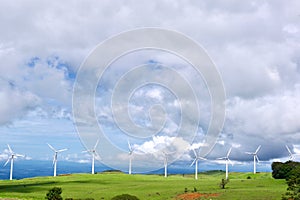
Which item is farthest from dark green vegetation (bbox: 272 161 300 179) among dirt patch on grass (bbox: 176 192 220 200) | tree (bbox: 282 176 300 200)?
tree (bbox: 282 176 300 200)

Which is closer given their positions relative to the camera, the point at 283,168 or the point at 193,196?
the point at 193,196

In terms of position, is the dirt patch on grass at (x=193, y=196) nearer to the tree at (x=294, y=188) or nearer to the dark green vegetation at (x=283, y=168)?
the tree at (x=294, y=188)

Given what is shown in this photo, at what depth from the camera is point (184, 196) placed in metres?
100

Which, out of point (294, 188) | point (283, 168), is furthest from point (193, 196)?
point (283, 168)

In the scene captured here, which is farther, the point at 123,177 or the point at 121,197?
the point at 123,177

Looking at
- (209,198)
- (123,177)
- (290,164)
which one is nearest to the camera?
(209,198)

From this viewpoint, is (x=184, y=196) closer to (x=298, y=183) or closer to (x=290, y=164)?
(x=298, y=183)

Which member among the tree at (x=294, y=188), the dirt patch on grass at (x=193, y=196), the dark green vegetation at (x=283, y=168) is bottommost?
the dirt patch on grass at (x=193, y=196)

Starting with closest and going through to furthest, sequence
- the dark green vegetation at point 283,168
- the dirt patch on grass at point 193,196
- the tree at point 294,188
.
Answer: the tree at point 294,188 → the dirt patch on grass at point 193,196 → the dark green vegetation at point 283,168

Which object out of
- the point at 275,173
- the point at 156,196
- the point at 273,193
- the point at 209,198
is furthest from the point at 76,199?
the point at 275,173

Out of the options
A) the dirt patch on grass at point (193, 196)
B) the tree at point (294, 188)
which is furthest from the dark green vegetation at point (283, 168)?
the tree at point (294, 188)

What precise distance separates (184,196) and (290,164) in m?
74.1

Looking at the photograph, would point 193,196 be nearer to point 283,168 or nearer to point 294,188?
point 294,188

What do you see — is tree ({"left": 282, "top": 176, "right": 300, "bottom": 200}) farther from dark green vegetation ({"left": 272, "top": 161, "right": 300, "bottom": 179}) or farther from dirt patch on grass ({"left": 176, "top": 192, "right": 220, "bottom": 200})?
dark green vegetation ({"left": 272, "top": 161, "right": 300, "bottom": 179})
